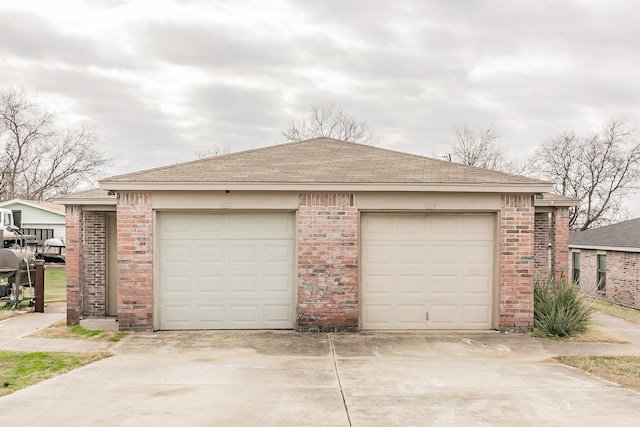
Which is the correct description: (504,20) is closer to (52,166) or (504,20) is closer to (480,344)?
(480,344)

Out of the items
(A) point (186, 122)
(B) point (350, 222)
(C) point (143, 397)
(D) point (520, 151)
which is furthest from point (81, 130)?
(C) point (143, 397)

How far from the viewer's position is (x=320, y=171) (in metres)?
10.9

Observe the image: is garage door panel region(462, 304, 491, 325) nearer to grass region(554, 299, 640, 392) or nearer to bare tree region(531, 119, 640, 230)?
grass region(554, 299, 640, 392)

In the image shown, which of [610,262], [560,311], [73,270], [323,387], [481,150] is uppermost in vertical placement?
[481,150]

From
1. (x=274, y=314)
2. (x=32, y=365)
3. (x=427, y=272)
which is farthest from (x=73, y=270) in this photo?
(x=427, y=272)

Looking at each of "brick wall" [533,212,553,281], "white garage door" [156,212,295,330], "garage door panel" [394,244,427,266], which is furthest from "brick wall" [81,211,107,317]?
"brick wall" [533,212,553,281]

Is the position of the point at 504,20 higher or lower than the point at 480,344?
higher

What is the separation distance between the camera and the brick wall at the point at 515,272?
10.4m

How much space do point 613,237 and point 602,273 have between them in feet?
4.91

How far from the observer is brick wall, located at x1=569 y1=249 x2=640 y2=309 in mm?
18547

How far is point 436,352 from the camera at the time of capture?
29.2ft

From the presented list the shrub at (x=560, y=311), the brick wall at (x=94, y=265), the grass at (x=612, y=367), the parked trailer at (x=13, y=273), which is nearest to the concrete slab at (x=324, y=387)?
the grass at (x=612, y=367)

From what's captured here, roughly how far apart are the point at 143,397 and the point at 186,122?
104 feet

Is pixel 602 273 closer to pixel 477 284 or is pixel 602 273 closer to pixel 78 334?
pixel 477 284
